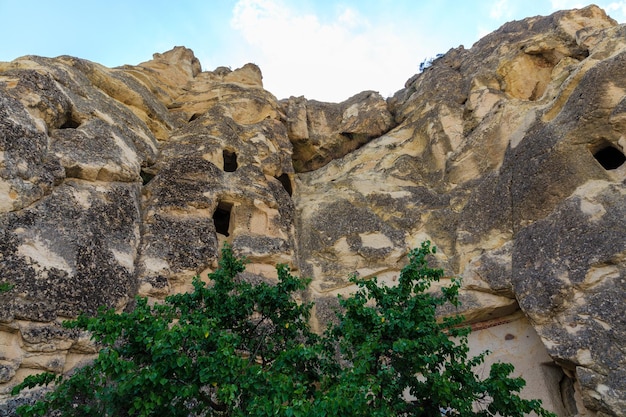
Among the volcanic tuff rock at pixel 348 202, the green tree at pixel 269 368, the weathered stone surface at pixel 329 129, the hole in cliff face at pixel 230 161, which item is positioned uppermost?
the weathered stone surface at pixel 329 129

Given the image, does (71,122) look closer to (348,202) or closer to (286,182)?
(286,182)

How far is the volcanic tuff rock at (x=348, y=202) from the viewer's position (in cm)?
644

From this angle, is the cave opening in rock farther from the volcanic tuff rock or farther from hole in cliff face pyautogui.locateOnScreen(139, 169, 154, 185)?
hole in cliff face pyautogui.locateOnScreen(139, 169, 154, 185)

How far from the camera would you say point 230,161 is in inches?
483

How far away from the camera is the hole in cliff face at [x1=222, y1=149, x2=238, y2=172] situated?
1206cm

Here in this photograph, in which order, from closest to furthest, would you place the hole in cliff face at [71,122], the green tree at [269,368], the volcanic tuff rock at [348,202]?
the green tree at [269,368]
the volcanic tuff rock at [348,202]
the hole in cliff face at [71,122]

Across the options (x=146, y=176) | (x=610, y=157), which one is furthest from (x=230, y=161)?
(x=610, y=157)

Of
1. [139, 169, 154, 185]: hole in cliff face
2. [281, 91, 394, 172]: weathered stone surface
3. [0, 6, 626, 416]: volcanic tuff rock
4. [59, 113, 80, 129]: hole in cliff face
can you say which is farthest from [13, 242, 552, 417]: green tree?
[281, 91, 394, 172]: weathered stone surface

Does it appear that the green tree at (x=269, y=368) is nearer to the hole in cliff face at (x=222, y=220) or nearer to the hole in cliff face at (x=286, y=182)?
the hole in cliff face at (x=222, y=220)

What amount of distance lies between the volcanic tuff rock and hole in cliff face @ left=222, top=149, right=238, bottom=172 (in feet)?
0.15

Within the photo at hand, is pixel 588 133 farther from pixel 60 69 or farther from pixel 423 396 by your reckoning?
pixel 60 69

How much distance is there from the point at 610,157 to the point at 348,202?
593 cm

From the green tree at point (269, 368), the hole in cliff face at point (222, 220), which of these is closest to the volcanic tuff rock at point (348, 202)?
the hole in cliff face at point (222, 220)

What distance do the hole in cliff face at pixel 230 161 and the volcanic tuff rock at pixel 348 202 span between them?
5 cm
